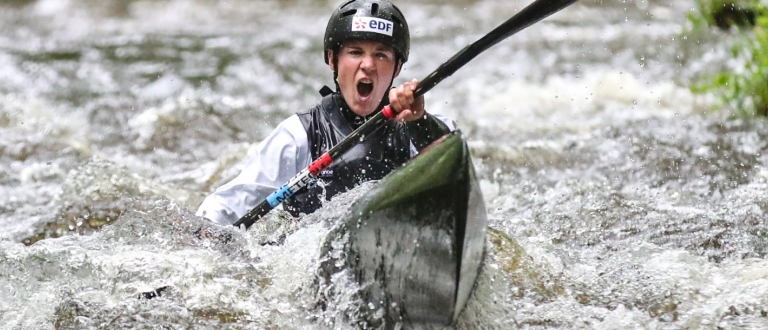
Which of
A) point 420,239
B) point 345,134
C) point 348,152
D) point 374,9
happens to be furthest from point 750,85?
point 420,239

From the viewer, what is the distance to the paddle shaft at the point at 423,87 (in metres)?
3.08

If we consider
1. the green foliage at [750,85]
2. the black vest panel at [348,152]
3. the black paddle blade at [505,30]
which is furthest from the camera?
the green foliage at [750,85]

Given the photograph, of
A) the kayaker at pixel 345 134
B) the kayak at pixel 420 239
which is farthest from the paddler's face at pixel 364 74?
the kayak at pixel 420 239

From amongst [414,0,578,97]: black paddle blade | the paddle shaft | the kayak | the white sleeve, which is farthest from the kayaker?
the kayak

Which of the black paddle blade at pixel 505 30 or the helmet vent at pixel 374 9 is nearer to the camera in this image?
the black paddle blade at pixel 505 30

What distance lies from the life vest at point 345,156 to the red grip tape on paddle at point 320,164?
9 centimetres

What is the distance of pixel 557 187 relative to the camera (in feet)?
20.2

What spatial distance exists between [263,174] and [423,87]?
921 mm

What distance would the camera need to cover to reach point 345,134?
153 inches

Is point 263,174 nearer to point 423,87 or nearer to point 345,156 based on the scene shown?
point 345,156

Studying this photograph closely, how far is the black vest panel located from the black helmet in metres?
0.32

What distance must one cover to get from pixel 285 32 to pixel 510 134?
19.4ft

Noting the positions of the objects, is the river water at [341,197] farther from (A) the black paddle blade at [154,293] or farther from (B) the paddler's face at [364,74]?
(B) the paddler's face at [364,74]

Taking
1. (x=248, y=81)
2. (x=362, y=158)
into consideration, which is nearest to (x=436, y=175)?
(x=362, y=158)
